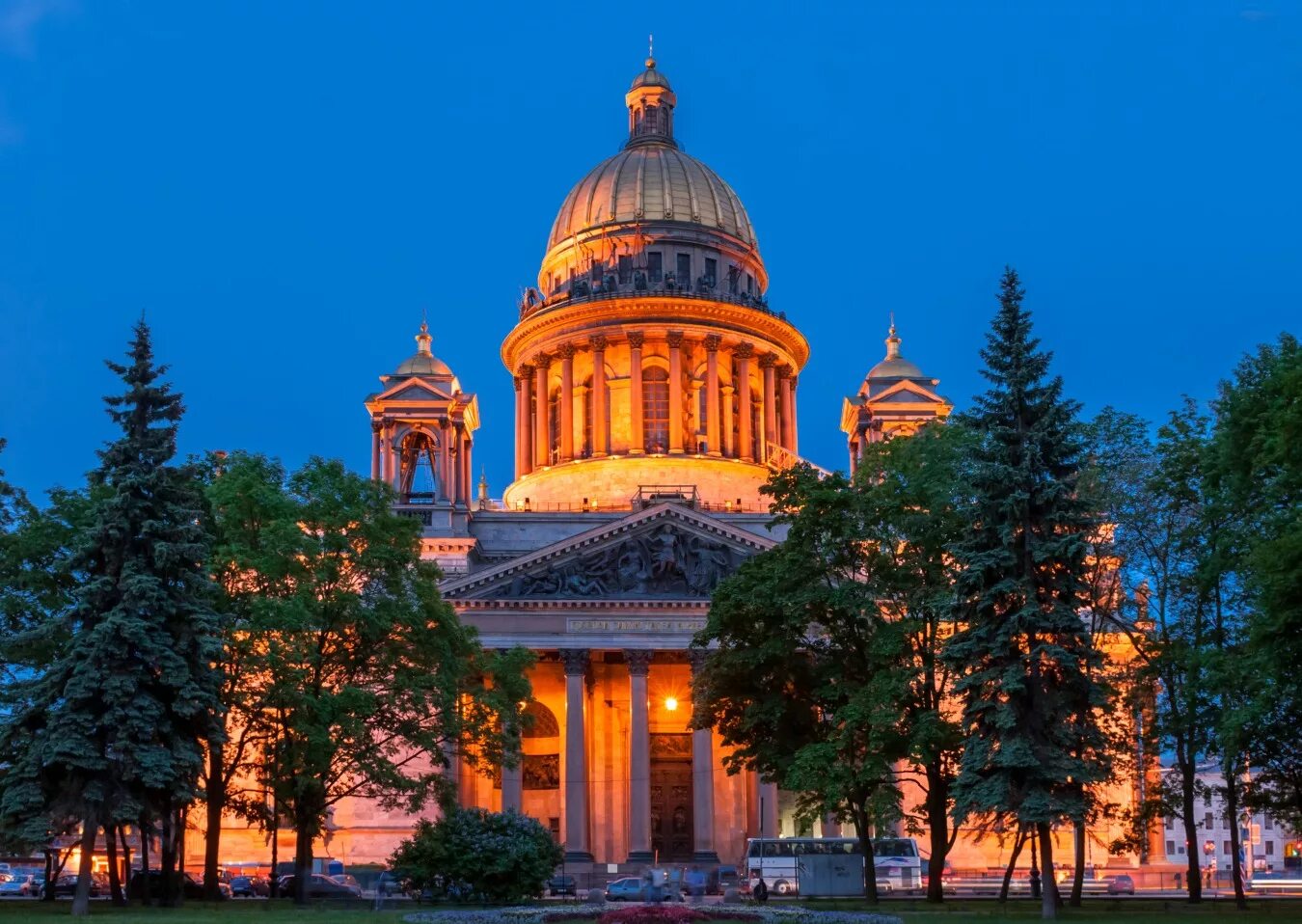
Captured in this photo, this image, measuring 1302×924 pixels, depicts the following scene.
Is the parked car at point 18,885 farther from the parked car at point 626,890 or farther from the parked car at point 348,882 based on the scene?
the parked car at point 626,890

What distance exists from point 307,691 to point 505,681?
6693 mm

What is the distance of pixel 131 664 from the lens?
35.7m

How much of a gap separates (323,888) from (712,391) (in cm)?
3892

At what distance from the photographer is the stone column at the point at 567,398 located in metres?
→ 83.2

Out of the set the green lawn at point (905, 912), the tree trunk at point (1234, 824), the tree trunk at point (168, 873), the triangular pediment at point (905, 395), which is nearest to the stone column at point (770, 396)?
the triangular pediment at point (905, 395)

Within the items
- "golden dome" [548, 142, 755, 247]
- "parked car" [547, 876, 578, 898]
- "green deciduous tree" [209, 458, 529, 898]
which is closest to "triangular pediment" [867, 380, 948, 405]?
"golden dome" [548, 142, 755, 247]

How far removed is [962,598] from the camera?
34531 millimetres

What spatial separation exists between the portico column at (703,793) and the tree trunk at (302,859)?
21183 millimetres

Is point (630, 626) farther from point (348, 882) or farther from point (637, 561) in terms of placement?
point (348, 882)

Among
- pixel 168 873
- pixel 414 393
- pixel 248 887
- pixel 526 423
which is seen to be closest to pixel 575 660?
pixel 248 887

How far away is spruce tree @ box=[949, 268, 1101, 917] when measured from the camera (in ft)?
108

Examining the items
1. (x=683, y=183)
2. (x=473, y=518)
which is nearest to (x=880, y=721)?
(x=473, y=518)

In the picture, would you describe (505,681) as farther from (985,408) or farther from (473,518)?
(473,518)

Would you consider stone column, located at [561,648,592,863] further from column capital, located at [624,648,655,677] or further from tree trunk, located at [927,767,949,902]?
tree trunk, located at [927,767,949,902]
